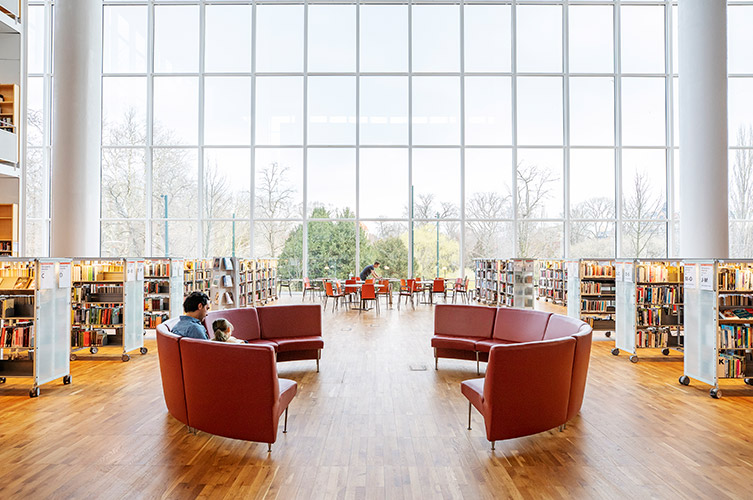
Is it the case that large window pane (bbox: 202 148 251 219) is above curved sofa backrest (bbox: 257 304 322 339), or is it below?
above

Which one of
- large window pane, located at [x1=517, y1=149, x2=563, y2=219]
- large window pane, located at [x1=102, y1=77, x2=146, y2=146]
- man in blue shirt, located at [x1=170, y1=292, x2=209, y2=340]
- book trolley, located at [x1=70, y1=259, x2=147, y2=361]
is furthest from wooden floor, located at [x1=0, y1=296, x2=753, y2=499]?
large window pane, located at [x1=102, y1=77, x2=146, y2=146]

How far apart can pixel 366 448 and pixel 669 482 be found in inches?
77.2

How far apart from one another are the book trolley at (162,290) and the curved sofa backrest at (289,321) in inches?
113

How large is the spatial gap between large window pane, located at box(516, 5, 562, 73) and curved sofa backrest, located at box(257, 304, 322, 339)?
11.6 m

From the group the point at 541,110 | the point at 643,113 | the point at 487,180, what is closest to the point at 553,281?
the point at 487,180

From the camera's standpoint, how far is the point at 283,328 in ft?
18.8

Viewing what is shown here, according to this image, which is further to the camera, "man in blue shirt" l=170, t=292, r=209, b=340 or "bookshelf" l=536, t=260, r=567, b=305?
"bookshelf" l=536, t=260, r=567, b=305

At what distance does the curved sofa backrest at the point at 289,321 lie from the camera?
18.6 feet

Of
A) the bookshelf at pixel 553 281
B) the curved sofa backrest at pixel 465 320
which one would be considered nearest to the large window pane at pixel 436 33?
the bookshelf at pixel 553 281

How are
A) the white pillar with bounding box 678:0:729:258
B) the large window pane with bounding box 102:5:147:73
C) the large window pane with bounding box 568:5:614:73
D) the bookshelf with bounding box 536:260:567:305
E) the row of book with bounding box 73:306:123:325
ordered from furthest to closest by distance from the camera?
the large window pane with bounding box 568:5:614:73
the large window pane with bounding box 102:5:147:73
the bookshelf with bounding box 536:260:567:305
the white pillar with bounding box 678:0:729:258
the row of book with bounding box 73:306:123:325

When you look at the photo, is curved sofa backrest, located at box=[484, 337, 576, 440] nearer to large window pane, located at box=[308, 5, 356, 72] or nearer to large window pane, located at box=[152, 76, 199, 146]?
large window pane, located at box=[308, 5, 356, 72]

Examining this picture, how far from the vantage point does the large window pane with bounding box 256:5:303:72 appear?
45.3 ft

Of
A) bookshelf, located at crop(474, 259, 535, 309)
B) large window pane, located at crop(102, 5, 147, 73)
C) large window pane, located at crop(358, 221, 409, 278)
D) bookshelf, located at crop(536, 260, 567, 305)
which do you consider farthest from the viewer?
large window pane, located at crop(358, 221, 409, 278)

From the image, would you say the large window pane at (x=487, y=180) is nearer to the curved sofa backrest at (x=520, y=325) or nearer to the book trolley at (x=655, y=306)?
the book trolley at (x=655, y=306)
